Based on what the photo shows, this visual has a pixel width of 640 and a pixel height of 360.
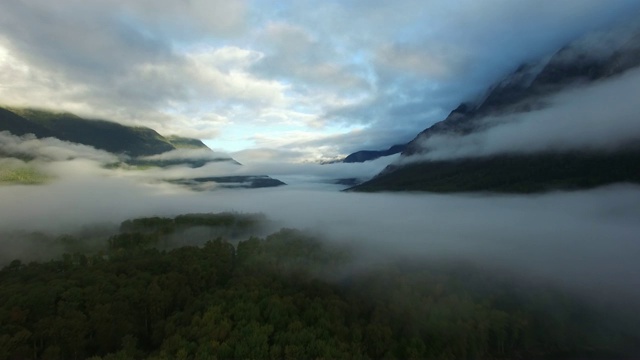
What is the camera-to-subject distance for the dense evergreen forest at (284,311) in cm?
7650

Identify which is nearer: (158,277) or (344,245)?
(158,277)

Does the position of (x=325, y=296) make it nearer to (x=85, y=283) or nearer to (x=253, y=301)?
(x=253, y=301)

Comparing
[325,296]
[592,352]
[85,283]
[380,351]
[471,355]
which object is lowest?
[592,352]

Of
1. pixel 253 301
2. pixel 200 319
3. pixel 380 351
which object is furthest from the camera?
pixel 253 301

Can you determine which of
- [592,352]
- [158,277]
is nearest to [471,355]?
[592,352]

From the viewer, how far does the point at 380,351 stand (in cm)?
9000

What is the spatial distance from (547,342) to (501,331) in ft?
85.4

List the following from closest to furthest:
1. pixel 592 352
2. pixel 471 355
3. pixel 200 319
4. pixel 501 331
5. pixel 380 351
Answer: pixel 200 319 < pixel 380 351 < pixel 471 355 < pixel 501 331 < pixel 592 352

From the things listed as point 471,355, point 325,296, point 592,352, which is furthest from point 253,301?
point 592,352

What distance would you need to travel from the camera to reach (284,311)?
9250cm

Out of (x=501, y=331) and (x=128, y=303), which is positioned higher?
(x=128, y=303)

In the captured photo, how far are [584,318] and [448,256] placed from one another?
61409mm

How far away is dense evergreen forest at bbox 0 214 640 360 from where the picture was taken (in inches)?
3012

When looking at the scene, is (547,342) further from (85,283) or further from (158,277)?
(85,283)
